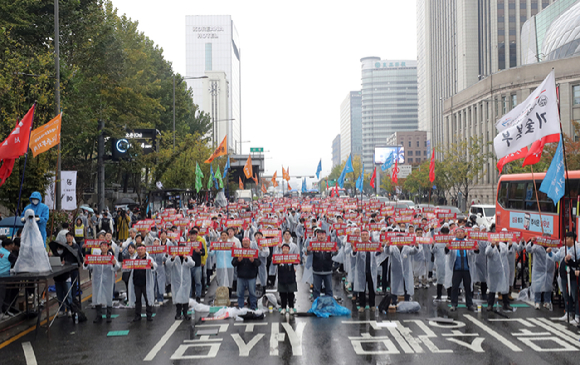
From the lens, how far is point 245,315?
10406mm

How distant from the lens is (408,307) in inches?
426

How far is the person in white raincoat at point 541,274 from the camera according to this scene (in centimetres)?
1080

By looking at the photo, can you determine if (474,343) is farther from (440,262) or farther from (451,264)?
(440,262)

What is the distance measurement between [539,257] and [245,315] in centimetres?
633

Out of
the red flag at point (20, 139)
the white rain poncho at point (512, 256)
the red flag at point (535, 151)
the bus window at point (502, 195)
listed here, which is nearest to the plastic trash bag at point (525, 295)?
the white rain poncho at point (512, 256)

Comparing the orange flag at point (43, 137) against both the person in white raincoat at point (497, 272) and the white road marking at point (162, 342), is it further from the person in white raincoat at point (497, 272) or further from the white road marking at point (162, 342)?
the person in white raincoat at point (497, 272)

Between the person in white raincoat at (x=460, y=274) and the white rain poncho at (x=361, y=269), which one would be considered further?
the white rain poncho at (x=361, y=269)

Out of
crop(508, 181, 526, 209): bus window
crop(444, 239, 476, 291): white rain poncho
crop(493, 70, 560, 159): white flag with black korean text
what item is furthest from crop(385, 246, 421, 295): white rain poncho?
crop(508, 181, 526, 209): bus window

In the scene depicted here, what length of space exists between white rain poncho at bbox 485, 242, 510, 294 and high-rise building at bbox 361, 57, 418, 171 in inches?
6706

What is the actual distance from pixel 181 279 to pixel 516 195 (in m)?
13.1

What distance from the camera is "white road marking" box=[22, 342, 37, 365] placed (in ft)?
26.1

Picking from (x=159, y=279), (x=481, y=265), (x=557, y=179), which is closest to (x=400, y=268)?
(x=481, y=265)

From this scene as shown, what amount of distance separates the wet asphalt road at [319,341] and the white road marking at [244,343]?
0.06 feet

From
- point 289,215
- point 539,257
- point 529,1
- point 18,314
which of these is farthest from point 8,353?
point 529,1
